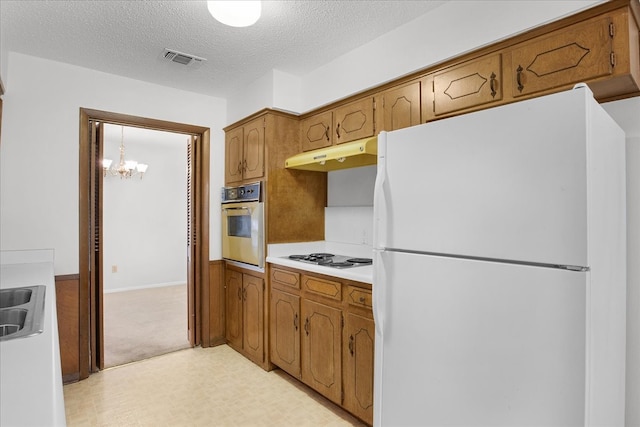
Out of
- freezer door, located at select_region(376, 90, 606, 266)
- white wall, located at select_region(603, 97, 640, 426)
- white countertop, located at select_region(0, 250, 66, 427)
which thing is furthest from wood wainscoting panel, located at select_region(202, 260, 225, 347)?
white wall, located at select_region(603, 97, 640, 426)

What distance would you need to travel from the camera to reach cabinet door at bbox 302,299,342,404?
228cm

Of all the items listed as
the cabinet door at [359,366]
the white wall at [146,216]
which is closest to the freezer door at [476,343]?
the cabinet door at [359,366]

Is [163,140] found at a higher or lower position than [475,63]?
higher

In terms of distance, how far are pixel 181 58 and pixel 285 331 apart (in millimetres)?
2226

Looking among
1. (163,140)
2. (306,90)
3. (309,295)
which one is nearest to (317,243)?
(309,295)

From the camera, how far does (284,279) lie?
9.12 feet

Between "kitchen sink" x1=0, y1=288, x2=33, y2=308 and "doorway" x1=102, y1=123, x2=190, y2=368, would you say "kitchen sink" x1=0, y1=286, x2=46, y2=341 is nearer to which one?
"kitchen sink" x1=0, y1=288, x2=33, y2=308

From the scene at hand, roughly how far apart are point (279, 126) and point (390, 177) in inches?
66.1

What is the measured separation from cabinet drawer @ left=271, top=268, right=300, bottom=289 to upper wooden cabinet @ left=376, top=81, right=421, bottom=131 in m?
1.24

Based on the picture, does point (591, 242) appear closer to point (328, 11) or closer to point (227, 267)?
point (328, 11)

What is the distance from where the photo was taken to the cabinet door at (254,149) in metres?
3.04

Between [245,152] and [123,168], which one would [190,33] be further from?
[123,168]

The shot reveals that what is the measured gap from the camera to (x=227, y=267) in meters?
3.56

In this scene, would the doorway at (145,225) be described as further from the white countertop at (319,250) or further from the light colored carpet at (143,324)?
the white countertop at (319,250)
